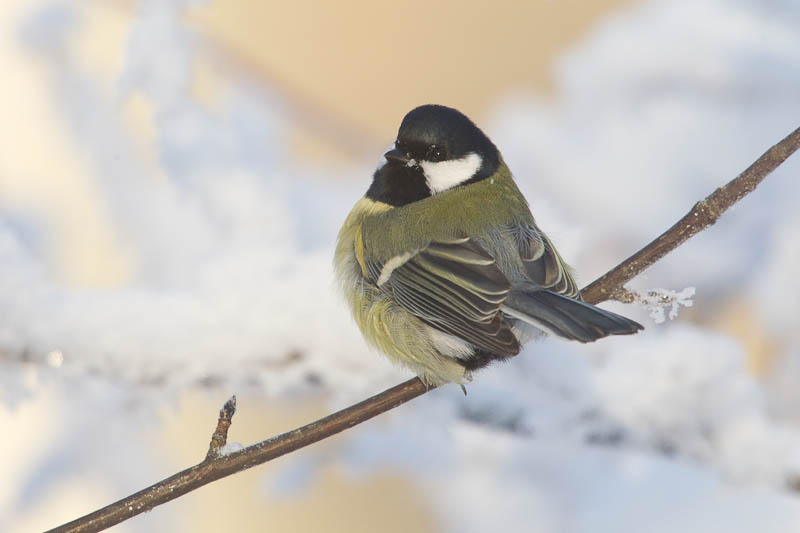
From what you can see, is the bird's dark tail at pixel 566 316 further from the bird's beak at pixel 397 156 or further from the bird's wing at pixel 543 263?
the bird's beak at pixel 397 156

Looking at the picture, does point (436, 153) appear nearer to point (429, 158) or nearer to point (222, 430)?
point (429, 158)

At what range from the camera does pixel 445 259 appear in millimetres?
1929

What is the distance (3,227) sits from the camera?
6.35ft

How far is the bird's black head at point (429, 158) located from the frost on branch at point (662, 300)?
0.57 m

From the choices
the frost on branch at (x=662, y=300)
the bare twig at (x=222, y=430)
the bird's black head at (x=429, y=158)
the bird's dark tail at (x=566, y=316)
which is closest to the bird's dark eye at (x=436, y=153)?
the bird's black head at (x=429, y=158)

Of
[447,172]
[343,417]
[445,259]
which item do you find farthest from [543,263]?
[343,417]

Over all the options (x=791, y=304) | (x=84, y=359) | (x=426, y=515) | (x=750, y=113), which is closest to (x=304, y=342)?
(x=84, y=359)

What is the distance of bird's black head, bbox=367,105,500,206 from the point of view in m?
2.01

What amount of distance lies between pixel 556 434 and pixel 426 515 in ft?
1.61

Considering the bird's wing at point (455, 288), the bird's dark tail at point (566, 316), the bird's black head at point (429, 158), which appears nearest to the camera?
the bird's dark tail at point (566, 316)

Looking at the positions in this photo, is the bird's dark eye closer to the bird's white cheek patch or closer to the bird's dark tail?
the bird's white cheek patch

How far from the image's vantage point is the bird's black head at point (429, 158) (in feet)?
6.60

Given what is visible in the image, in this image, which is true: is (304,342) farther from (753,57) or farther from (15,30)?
(753,57)

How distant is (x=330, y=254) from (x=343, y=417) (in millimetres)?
847
